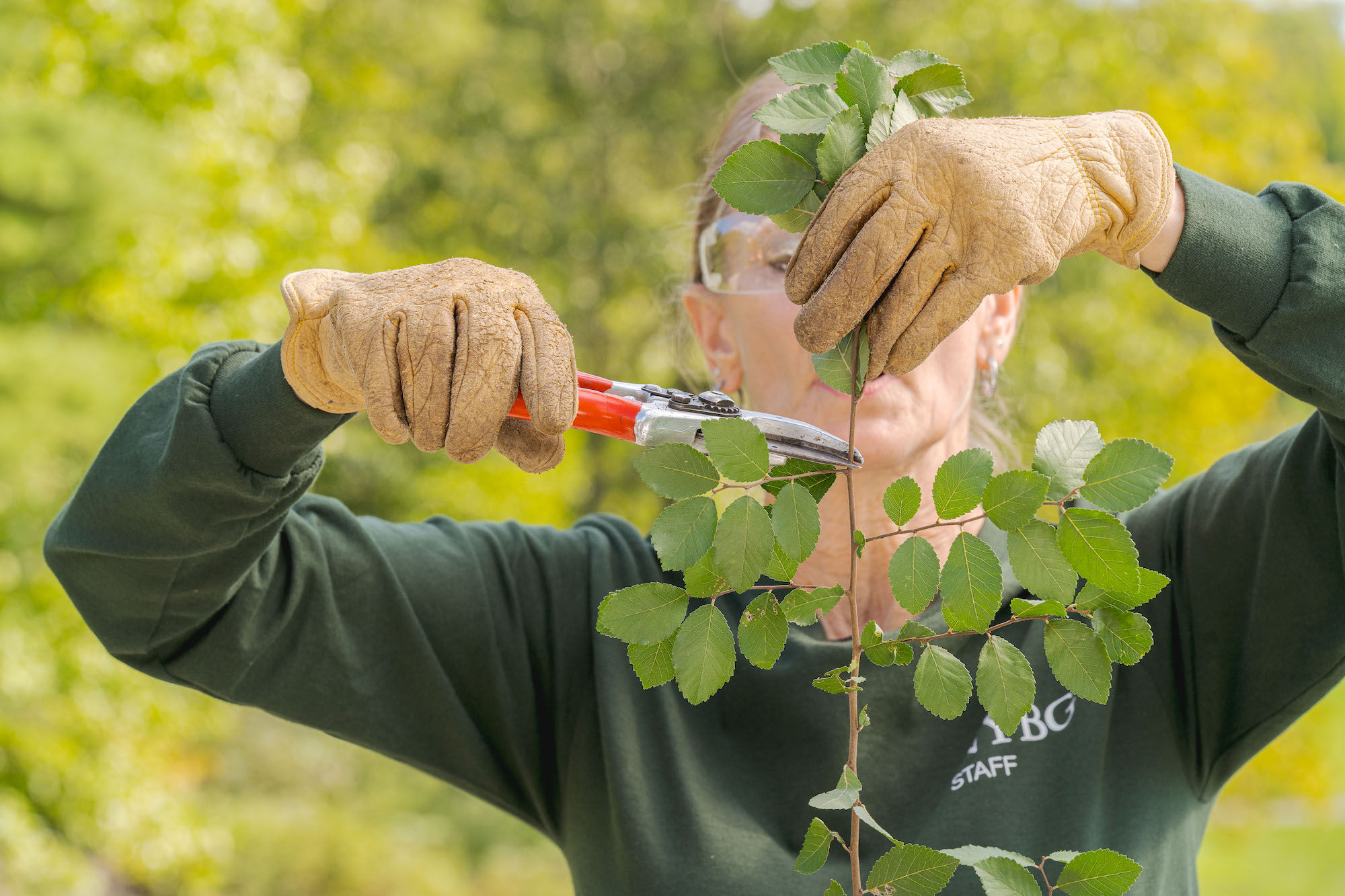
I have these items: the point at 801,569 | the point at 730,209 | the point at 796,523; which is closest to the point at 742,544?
the point at 796,523

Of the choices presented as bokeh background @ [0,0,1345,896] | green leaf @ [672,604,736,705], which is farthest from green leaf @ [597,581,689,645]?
bokeh background @ [0,0,1345,896]

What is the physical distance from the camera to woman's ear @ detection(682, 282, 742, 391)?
2322 millimetres

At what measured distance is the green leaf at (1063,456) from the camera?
4.47ft

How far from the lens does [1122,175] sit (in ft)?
4.62

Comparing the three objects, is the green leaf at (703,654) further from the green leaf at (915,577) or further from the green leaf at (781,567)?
the green leaf at (915,577)

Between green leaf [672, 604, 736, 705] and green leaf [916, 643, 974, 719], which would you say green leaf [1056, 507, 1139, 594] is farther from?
green leaf [672, 604, 736, 705]

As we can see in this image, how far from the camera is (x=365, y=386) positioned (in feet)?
4.57

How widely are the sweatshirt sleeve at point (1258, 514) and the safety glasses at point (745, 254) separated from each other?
795 mm

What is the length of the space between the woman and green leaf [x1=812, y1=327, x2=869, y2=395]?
3 cm

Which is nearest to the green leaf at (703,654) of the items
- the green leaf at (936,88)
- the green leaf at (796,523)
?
the green leaf at (796,523)

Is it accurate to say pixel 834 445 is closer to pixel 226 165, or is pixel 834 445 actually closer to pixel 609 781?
pixel 609 781

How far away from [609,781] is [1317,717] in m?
9.44

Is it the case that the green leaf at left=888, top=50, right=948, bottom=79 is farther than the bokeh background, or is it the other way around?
the bokeh background

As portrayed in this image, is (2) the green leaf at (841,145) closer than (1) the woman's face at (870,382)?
Yes
